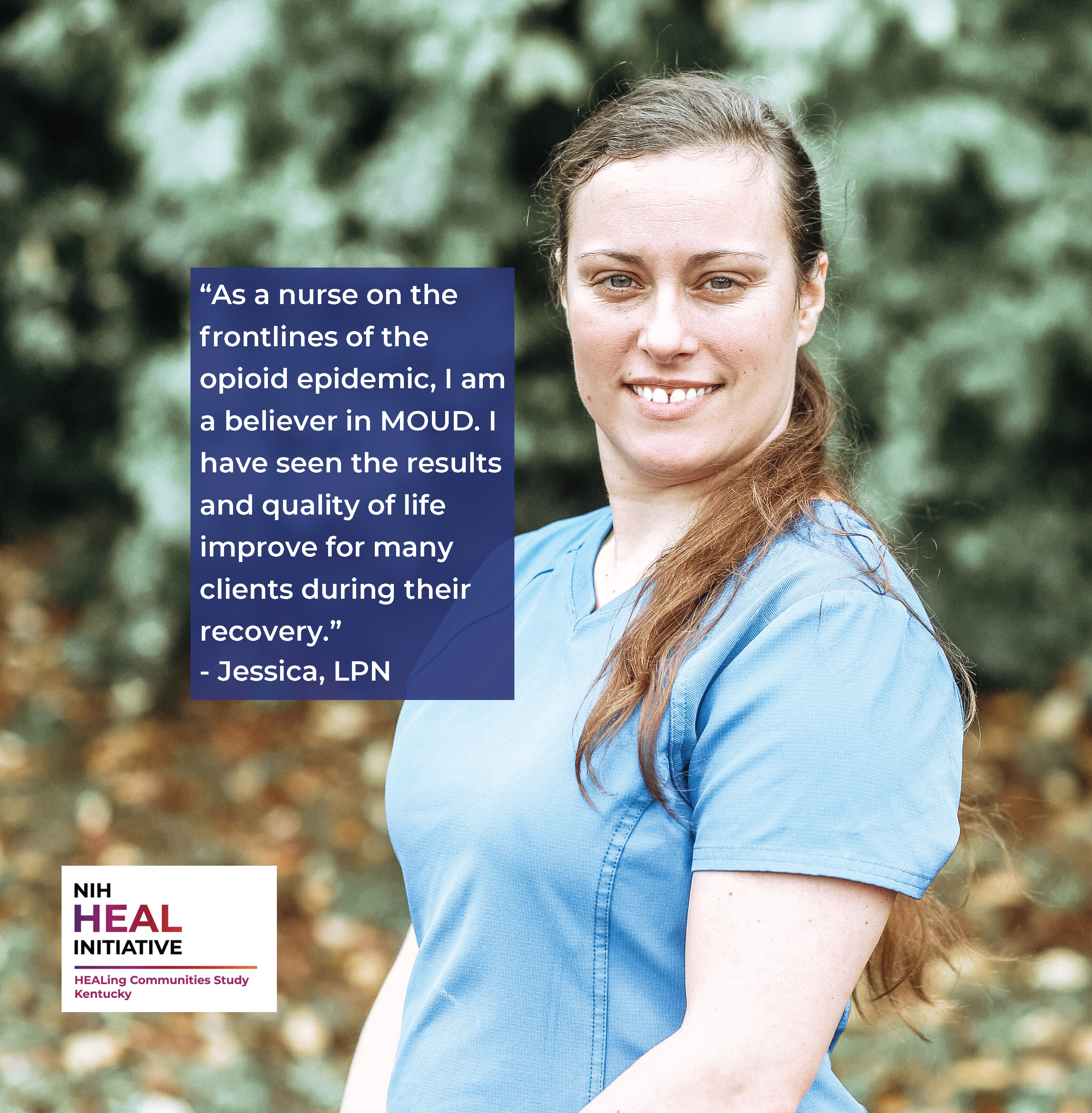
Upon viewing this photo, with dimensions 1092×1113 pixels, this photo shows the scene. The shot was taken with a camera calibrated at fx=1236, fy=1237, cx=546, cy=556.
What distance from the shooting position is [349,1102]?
1.43 metres

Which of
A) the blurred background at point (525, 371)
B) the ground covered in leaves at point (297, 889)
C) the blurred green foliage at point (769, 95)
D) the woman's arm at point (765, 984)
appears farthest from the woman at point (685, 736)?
the blurred green foliage at point (769, 95)

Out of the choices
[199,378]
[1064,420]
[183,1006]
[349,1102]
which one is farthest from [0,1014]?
[1064,420]

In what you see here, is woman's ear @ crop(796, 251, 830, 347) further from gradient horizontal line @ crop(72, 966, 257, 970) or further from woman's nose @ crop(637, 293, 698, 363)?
gradient horizontal line @ crop(72, 966, 257, 970)

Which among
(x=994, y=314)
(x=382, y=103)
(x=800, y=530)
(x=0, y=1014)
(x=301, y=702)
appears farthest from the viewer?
(x=301, y=702)

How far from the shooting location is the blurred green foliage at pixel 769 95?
10.6 ft

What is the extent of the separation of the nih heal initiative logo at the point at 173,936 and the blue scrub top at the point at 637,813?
0.97 meters

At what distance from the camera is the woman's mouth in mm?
1220

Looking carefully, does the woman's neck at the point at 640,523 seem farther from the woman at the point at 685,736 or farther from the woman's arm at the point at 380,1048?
the woman's arm at the point at 380,1048

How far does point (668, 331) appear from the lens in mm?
1188

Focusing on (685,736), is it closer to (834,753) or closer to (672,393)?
(834,753)

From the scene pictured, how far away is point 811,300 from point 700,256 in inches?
8.0

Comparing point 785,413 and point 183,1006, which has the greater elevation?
point 785,413

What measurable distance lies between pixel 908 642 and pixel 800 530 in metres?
0.15

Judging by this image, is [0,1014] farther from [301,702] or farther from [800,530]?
[800,530]
